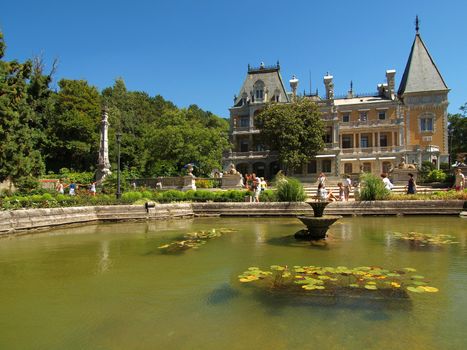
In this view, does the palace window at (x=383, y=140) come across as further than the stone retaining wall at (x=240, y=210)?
Yes

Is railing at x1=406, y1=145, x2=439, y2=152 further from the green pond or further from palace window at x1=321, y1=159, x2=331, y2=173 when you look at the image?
the green pond

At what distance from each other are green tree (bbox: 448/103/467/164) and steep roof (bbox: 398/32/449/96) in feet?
58.4

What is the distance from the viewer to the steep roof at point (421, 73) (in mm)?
46531

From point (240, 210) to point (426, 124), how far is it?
39.1m

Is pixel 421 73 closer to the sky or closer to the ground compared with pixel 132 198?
closer to the sky

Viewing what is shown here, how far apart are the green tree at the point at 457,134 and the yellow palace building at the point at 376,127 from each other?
1712cm

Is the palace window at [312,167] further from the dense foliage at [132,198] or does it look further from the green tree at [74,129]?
the green tree at [74,129]

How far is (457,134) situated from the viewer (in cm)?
6247

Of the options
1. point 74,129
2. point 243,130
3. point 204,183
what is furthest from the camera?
point 243,130

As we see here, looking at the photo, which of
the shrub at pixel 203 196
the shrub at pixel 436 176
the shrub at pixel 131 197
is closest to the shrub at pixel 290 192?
the shrub at pixel 203 196

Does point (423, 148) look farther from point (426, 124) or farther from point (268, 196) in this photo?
point (268, 196)

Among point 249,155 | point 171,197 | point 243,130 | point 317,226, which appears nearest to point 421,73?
point 243,130

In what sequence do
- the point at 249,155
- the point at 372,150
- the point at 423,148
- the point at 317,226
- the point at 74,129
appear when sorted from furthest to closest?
the point at 249,155 < the point at 74,129 < the point at 372,150 < the point at 423,148 < the point at 317,226

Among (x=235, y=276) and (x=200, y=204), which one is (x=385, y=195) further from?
(x=235, y=276)
